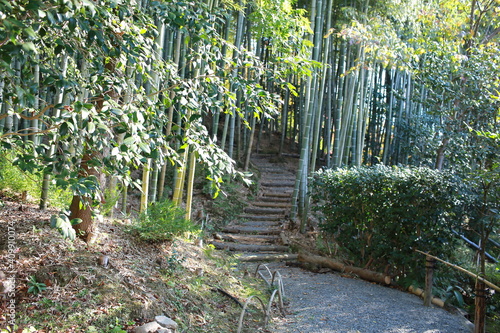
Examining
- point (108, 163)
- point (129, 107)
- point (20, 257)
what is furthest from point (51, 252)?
point (129, 107)

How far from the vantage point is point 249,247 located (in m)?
6.55

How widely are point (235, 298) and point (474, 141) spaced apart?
4.50 meters

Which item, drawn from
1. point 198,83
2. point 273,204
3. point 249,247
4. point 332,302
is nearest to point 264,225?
point 273,204

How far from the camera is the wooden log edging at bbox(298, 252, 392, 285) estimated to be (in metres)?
5.12

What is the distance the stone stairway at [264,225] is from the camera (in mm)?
6493

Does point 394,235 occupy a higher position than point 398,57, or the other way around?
point 398,57

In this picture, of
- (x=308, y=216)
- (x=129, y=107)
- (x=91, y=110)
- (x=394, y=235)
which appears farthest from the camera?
(x=308, y=216)

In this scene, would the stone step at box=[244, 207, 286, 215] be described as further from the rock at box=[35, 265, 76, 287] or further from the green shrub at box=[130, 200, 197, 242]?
the rock at box=[35, 265, 76, 287]

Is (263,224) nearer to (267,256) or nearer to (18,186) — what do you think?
(267,256)

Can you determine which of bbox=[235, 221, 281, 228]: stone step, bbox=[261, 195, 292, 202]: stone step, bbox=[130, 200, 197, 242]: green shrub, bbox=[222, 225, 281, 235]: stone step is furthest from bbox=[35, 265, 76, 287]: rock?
bbox=[261, 195, 292, 202]: stone step

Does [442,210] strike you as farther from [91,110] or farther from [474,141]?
[91,110]

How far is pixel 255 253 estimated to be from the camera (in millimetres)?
6461

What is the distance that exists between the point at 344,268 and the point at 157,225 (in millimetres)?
3036

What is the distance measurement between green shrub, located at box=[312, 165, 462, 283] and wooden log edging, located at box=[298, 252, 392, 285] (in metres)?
0.20
